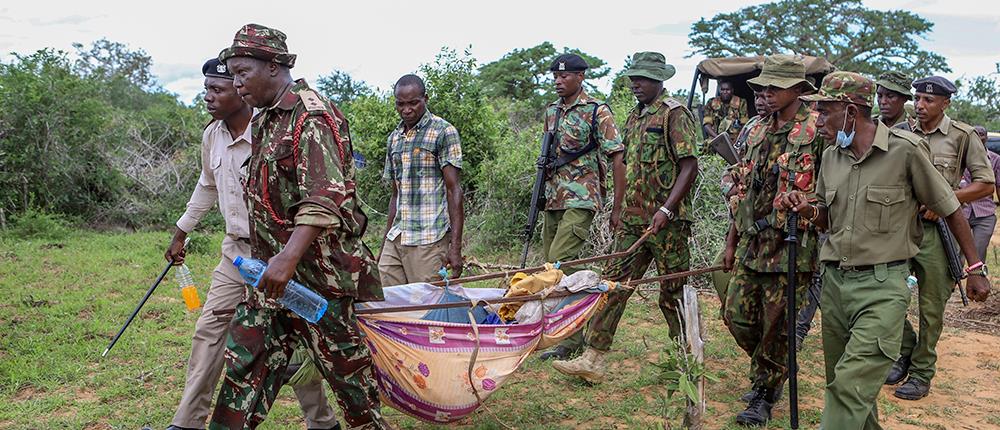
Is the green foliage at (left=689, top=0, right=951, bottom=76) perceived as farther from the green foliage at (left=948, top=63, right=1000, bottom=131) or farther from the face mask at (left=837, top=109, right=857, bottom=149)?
the face mask at (left=837, top=109, right=857, bottom=149)

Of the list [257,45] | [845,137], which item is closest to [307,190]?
[257,45]

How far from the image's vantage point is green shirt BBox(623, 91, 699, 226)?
4.98m

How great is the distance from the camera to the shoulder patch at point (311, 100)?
3168 millimetres

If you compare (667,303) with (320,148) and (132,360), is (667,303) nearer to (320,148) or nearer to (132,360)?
(320,148)

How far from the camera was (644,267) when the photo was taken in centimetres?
529

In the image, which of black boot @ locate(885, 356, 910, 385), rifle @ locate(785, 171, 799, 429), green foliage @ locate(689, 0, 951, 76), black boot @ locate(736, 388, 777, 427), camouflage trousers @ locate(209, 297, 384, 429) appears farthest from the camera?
green foliage @ locate(689, 0, 951, 76)

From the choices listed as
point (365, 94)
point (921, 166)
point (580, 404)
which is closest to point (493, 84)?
point (365, 94)

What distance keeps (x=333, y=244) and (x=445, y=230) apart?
6.69 ft

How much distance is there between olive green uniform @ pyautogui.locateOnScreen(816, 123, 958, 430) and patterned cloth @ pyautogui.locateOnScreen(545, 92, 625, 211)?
187cm

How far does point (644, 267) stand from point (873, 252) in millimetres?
1899

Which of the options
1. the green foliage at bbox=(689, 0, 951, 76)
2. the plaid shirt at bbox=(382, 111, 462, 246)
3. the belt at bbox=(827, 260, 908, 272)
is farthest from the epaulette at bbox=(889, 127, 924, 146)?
the green foliage at bbox=(689, 0, 951, 76)

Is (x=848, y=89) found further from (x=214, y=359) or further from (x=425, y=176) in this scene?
(x=214, y=359)

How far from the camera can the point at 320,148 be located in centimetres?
311

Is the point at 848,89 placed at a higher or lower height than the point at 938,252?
higher
